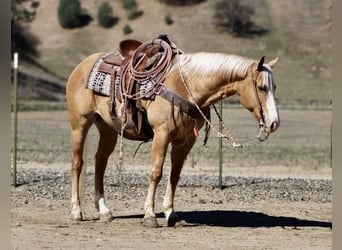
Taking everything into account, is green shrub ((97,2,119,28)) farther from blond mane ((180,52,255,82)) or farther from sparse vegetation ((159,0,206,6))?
blond mane ((180,52,255,82))

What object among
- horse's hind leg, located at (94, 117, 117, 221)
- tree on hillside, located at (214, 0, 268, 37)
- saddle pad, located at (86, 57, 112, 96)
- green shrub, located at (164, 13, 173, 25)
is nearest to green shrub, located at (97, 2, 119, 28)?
green shrub, located at (164, 13, 173, 25)

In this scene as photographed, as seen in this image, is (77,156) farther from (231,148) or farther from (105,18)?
(105,18)

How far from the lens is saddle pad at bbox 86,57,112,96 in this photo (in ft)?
28.8

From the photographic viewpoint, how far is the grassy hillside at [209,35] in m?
50.1

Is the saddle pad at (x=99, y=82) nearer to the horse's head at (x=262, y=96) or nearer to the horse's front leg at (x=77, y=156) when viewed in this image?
the horse's front leg at (x=77, y=156)

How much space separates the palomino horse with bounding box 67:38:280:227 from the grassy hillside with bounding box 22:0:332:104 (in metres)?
37.1

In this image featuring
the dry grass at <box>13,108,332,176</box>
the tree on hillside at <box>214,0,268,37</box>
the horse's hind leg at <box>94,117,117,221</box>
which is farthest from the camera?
the tree on hillside at <box>214,0,268,37</box>

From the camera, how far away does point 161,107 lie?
26.9ft

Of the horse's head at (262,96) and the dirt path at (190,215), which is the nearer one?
the dirt path at (190,215)

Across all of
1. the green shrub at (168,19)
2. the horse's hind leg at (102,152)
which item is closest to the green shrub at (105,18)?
the green shrub at (168,19)

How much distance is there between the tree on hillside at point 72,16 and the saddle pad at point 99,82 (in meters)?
49.9

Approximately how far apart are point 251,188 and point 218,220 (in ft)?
9.61

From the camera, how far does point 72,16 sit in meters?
58.4

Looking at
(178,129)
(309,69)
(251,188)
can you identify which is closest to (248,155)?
(251,188)
